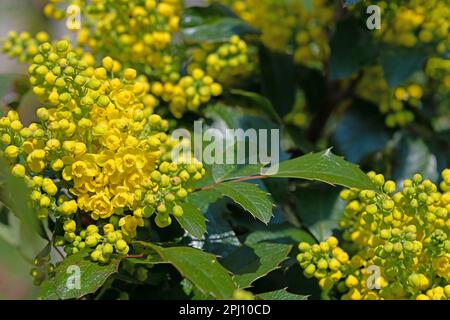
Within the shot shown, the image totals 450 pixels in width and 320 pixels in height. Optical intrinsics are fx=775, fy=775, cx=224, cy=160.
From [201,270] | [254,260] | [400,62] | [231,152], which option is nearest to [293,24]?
[400,62]

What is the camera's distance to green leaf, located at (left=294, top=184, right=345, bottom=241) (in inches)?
51.5

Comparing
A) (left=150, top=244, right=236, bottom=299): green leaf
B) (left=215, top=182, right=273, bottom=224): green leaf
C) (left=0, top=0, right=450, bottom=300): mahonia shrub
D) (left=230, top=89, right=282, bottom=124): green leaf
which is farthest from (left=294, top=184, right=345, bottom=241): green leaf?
(left=150, top=244, right=236, bottom=299): green leaf

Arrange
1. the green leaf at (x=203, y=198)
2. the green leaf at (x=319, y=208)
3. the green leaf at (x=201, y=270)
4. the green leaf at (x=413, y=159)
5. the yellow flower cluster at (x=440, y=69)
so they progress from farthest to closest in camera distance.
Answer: the green leaf at (x=413, y=159)
the yellow flower cluster at (x=440, y=69)
the green leaf at (x=319, y=208)
the green leaf at (x=203, y=198)
the green leaf at (x=201, y=270)

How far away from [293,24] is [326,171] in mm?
583

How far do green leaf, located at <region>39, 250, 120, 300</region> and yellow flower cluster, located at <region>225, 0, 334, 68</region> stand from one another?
2.39 feet

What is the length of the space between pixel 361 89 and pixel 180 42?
0.42 meters

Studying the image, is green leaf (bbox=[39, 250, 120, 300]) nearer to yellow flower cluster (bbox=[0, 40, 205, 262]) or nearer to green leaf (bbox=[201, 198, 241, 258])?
yellow flower cluster (bbox=[0, 40, 205, 262])

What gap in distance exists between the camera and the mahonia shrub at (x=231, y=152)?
1.02 m

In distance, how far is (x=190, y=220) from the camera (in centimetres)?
102

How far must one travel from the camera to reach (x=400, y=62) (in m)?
1.43

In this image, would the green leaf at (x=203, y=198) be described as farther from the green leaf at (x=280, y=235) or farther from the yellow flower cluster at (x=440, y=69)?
the yellow flower cluster at (x=440, y=69)

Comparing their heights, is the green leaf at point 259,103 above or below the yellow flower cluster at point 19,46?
below

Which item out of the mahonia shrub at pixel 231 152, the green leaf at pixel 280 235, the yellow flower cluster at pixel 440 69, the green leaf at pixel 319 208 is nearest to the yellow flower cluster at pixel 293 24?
the mahonia shrub at pixel 231 152
